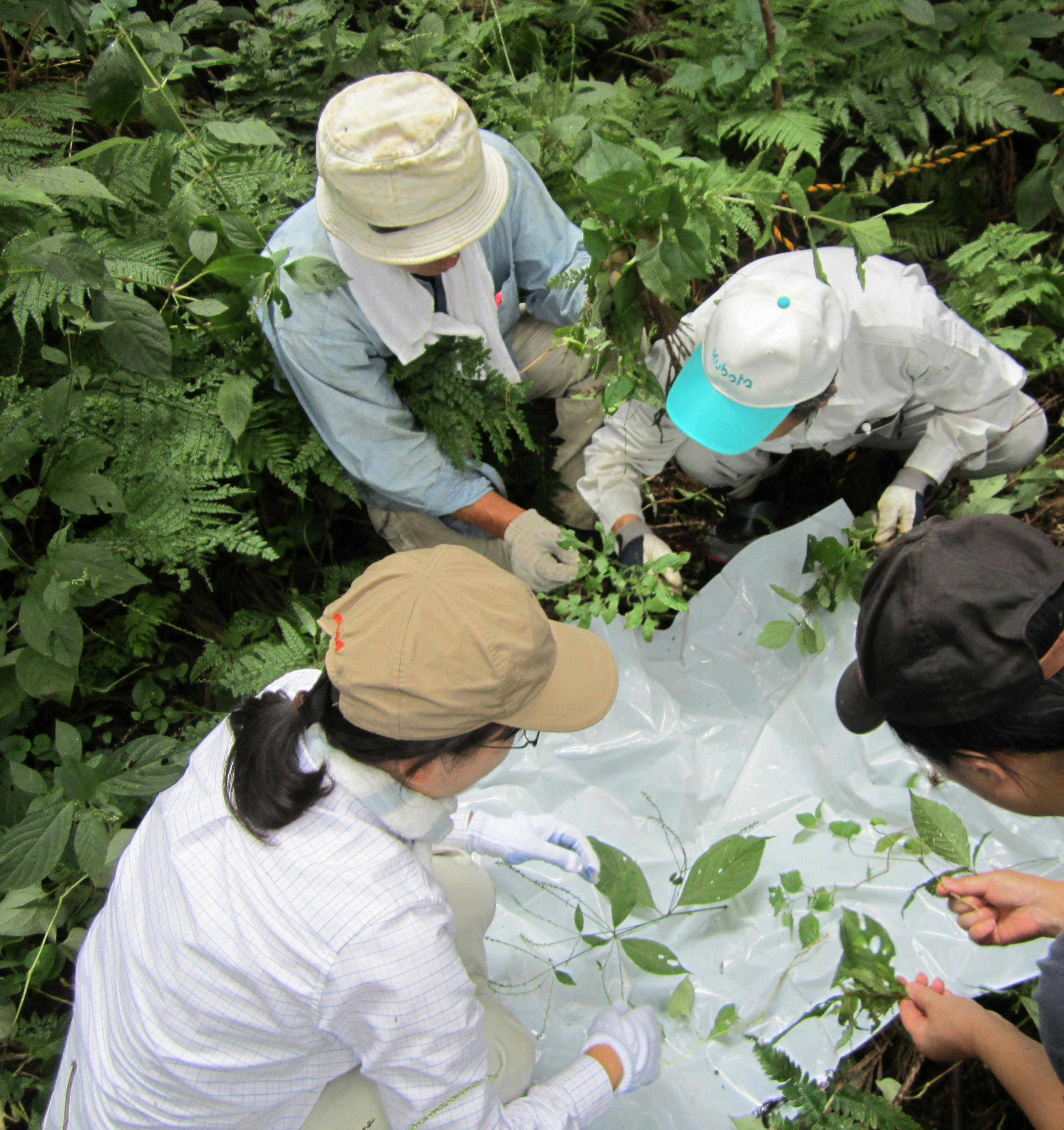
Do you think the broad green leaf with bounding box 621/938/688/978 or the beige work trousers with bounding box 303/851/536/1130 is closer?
the beige work trousers with bounding box 303/851/536/1130

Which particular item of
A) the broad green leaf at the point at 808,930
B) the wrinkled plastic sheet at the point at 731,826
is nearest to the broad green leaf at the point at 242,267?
the wrinkled plastic sheet at the point at 731,826

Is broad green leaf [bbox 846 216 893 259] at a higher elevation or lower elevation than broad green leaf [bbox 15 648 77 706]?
higher

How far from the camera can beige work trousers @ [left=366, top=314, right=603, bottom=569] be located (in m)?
3.09

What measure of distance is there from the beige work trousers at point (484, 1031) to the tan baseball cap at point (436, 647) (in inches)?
29.8

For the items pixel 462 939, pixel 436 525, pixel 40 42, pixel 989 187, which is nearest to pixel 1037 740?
pixel 462 939

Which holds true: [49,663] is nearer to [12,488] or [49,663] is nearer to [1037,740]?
[12,488]

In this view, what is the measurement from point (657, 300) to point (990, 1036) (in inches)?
72.0

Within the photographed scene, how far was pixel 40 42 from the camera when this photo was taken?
3.26 meters

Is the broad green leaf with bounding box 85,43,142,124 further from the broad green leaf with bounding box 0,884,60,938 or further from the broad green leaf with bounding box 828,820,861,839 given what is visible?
the broad green leaf with bounding box 828,820,861,839

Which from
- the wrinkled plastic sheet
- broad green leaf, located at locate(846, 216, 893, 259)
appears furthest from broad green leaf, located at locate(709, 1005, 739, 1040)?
broad green leaf, located at locate(846, 216, 893, 259)

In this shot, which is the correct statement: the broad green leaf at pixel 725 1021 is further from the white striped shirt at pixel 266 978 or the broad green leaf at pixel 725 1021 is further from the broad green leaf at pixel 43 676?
the broad green leaf at pixel 43 676

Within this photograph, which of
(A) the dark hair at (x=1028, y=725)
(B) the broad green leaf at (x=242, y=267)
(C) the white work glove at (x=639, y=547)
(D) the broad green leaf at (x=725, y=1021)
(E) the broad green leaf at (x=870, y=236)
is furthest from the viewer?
(C) the white work glove at (x=639, y=547)

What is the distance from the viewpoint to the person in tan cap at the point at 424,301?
2.09 meters

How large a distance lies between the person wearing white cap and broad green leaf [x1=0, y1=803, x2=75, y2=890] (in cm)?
190
